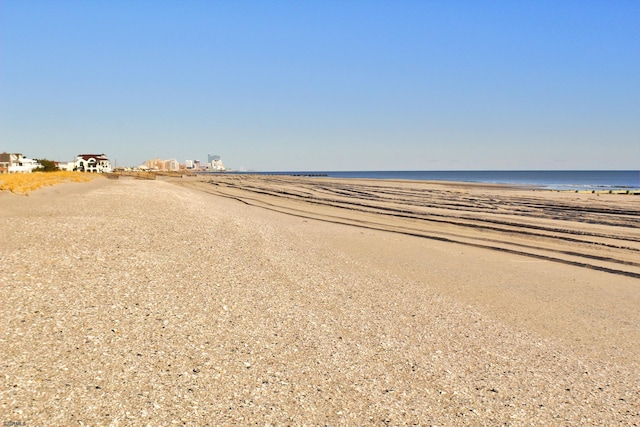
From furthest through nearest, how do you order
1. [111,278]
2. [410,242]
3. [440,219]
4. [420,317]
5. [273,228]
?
[440,219]
[273,228]
[410,242]
[111,278]
[420,317]

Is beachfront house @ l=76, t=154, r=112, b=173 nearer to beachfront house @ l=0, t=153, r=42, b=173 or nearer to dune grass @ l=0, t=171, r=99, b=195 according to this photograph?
beachfront house @ l=0, t=153, r=42, b=173

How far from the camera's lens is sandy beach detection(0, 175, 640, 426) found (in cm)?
559

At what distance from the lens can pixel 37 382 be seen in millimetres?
5609

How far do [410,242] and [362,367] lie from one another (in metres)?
11.9

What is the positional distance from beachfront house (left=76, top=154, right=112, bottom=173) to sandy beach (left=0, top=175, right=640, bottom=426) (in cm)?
13567

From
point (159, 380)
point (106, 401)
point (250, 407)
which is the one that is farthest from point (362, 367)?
point (106, 401)

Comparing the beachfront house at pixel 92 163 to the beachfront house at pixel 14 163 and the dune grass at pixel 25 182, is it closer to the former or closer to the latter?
the beachfront house at pixel 14 163

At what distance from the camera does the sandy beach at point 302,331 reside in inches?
220

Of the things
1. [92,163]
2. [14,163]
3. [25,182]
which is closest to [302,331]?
[25,182]

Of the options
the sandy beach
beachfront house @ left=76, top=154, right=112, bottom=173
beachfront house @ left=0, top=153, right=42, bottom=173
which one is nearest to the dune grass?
the sandy beach

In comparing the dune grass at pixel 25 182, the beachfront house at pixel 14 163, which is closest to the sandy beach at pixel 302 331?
the dune grass at pixel 25 182

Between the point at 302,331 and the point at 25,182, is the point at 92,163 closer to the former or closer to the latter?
the point at 25,182

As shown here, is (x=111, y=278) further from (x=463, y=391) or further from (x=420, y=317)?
(x=463, y=391)

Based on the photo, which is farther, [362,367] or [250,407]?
[362,367]
